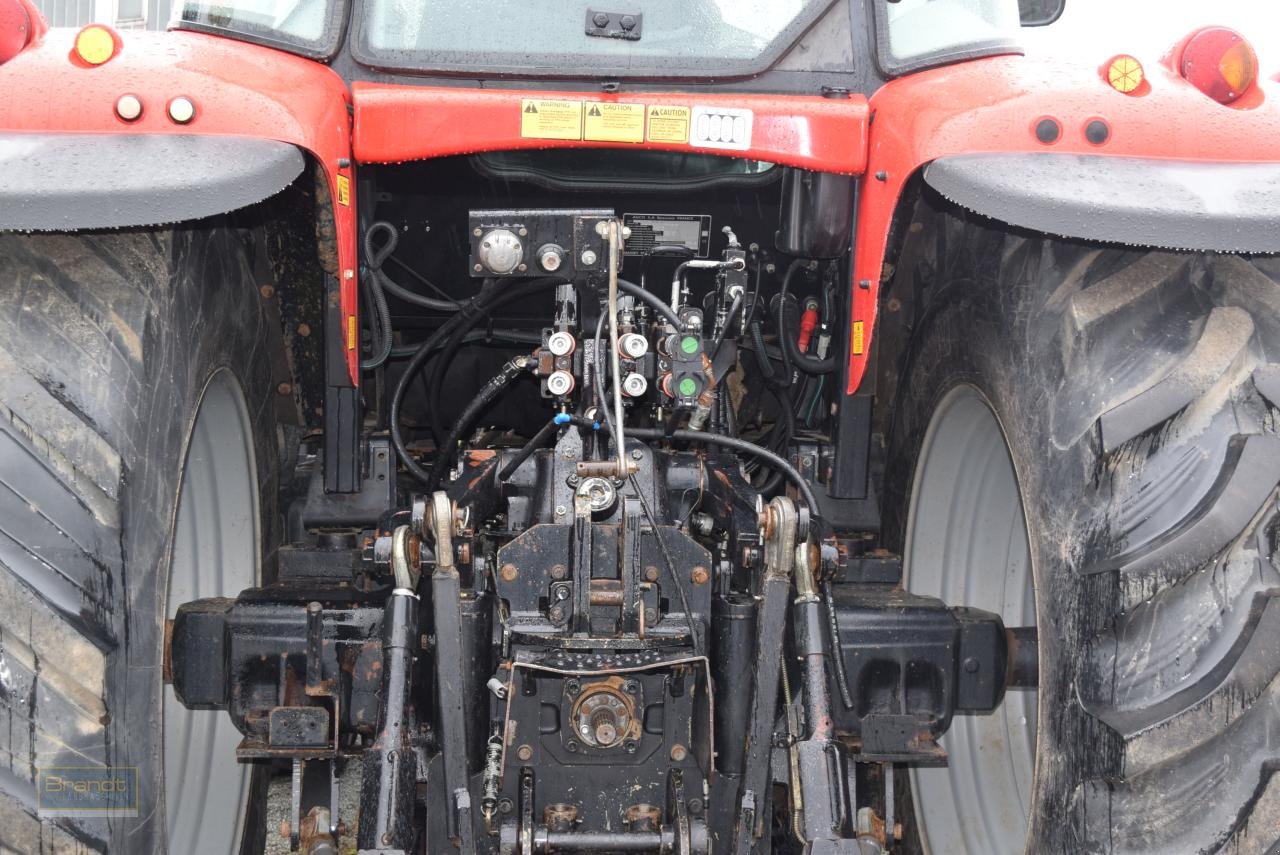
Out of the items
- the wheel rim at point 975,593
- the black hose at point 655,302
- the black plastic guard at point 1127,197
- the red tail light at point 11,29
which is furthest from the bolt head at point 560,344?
the red tail light at point 11,29

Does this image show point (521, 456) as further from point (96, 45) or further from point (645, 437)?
point (96, 45)

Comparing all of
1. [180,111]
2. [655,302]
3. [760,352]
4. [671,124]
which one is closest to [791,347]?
[760,352]

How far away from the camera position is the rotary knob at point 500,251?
8.77 ft

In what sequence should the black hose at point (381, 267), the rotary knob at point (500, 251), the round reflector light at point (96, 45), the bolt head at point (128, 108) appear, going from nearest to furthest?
the bolt head at point (128, 108)
the round reflector light at point (96, 45)
the rotary knob at point (500, 251)
the black hose at point (381, 267)

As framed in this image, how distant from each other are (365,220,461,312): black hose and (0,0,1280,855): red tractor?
0.06ft

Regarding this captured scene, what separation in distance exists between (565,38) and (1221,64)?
1.36 meters

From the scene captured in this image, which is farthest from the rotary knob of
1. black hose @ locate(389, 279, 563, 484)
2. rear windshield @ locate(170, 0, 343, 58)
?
rear windshield @ locate(170, 0, 343, 58)

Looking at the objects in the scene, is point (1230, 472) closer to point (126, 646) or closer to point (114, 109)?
point (126, 646)

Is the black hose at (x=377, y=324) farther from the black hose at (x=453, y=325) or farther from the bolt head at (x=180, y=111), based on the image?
the bolt head at (x=180, y=111)

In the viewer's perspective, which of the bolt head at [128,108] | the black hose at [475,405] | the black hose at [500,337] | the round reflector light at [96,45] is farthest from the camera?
the black hose at [500,337]

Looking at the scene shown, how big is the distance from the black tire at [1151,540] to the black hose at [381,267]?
1.43 metres

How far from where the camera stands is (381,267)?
10.6 feet

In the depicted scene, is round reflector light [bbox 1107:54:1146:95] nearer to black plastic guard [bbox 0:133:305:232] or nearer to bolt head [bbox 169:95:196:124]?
black plastic guard [bbox 0:133:305:232]

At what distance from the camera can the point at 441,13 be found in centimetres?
296
